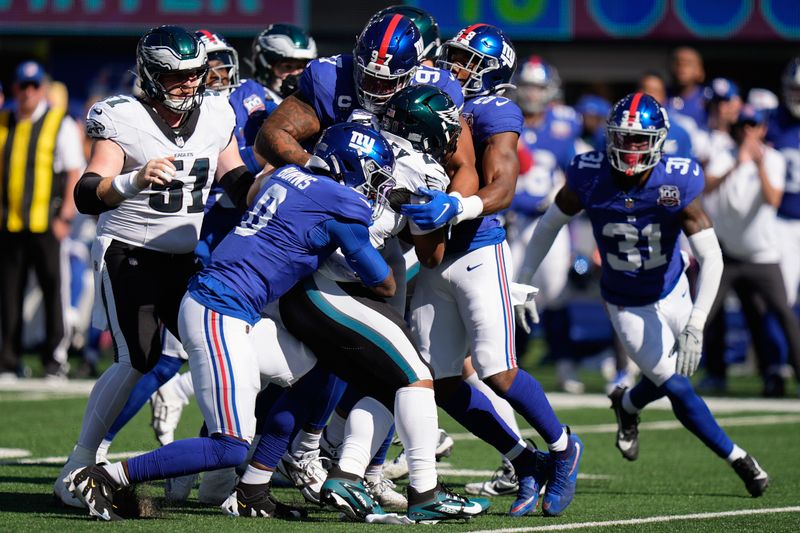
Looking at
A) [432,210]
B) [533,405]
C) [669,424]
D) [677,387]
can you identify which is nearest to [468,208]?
[432,210]

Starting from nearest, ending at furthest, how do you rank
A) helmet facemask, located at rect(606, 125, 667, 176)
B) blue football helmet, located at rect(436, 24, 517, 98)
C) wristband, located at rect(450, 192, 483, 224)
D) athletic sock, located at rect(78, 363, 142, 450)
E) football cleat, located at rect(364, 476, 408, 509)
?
wristband, located at rect(450, 192, 483, 224), athletic sock, located at rect(78, 363, 142, 450), football cleat, located at rect(364, 476, 408, 509), blue football helmet, located at rect(436, 24, 517, 98), helmet facemask, located at rect(606, 125, 667, 176)

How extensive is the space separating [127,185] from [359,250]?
0.85 meters

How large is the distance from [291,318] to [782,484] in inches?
98.3

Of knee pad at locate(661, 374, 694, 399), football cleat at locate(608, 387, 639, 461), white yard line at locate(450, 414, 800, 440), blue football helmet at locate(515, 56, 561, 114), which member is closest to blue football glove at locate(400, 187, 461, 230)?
knee pad at locate(661, 374, 694, 399)

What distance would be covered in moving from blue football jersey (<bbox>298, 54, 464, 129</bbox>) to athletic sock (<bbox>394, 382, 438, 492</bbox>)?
1.29 meters

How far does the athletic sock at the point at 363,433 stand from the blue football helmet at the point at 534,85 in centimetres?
507

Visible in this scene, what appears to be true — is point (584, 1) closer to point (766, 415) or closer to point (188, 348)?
point (766, 415)

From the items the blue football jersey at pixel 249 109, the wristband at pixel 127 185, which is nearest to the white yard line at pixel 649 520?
the wristband at pixel 127 185

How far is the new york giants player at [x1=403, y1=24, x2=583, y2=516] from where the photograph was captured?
538 cm

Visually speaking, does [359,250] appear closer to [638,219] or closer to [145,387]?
[145,387]

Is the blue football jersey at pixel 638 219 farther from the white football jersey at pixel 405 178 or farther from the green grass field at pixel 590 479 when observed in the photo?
the white football jersey at pixel 405 178

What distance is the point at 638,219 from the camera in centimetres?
629

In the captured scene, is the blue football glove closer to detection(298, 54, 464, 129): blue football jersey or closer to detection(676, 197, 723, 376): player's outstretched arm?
detection(298, 54, 464, 129): blue football jersey

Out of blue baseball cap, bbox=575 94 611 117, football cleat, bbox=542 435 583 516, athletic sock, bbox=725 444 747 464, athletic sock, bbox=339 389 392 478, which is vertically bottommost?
blue baseball cap, bbox=575 94 611 117
